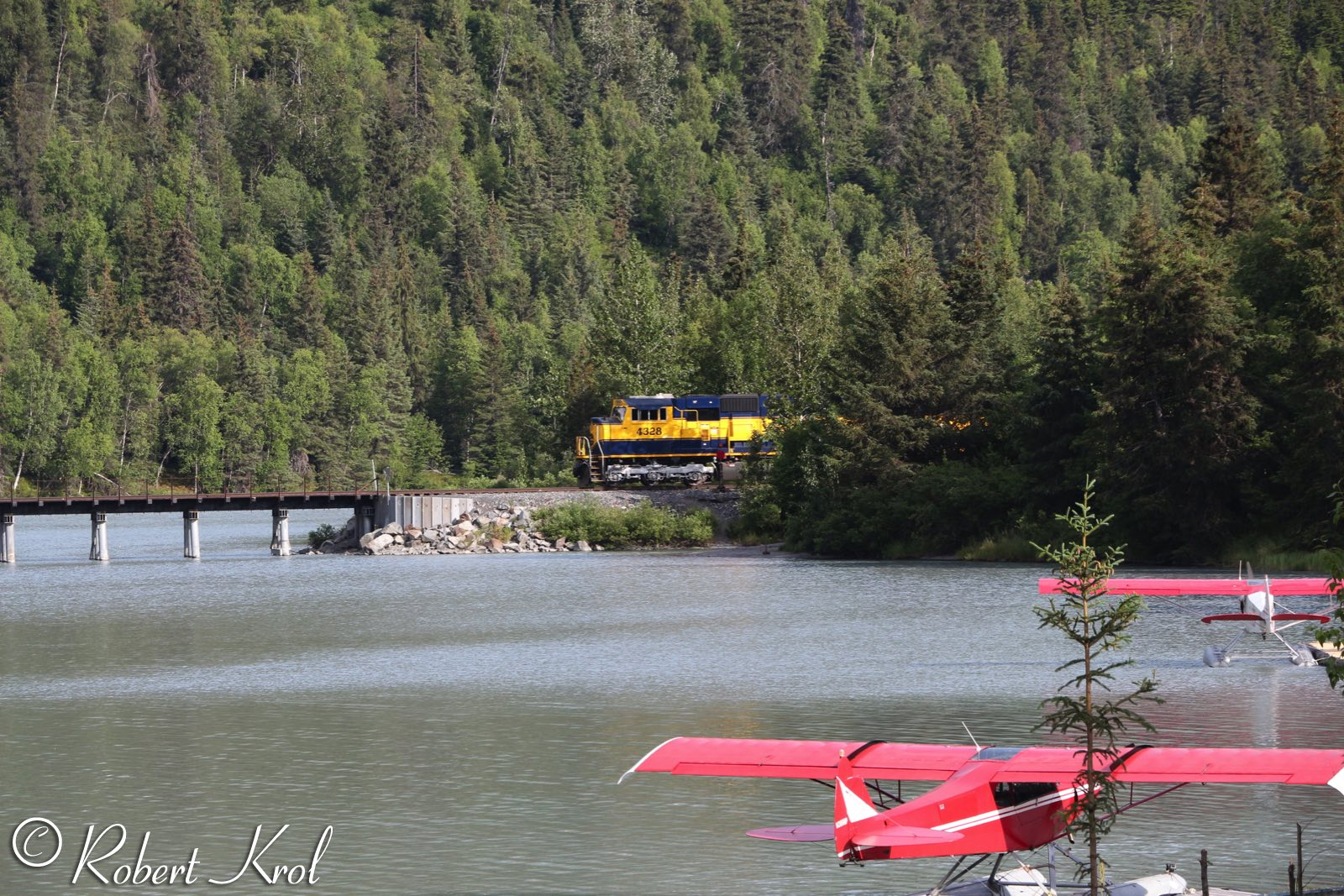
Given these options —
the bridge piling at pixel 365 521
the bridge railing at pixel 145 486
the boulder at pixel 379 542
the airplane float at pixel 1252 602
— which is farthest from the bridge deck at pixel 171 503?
the airplane float at pixel 1252 602

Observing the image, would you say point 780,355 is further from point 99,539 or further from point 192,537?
point 99,539

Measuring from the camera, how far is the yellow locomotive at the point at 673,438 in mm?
87188

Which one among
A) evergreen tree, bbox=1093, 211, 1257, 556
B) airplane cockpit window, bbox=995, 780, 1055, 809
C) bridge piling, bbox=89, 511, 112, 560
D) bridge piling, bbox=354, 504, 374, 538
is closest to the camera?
airplane cockpit window, bbox=995, 780, 1055, 809

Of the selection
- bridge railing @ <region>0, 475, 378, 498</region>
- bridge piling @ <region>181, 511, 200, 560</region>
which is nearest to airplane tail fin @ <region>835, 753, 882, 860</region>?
bridge piling @ <region>181, 511, 200, 560</region>

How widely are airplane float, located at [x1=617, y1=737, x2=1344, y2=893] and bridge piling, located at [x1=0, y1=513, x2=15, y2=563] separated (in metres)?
74.9

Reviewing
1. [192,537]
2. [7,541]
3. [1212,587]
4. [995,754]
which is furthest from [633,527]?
[995,754]

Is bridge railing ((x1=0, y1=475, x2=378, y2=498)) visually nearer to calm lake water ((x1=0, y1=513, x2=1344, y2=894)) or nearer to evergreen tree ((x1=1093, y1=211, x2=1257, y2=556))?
calm lake water ((x1=0, y1=513, x2=1344, y2=894))

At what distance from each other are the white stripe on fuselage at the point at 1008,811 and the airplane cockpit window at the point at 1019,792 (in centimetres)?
4

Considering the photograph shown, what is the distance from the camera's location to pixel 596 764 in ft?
89.4

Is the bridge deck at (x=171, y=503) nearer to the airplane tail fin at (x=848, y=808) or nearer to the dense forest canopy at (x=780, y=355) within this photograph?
the dense forest canopy at (x=780, y=355)

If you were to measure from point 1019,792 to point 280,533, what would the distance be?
77.3 metres

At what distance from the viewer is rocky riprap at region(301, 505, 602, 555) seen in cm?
8394

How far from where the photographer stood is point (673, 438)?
288ft

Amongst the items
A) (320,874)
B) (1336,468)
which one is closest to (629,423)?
(1336,468)
